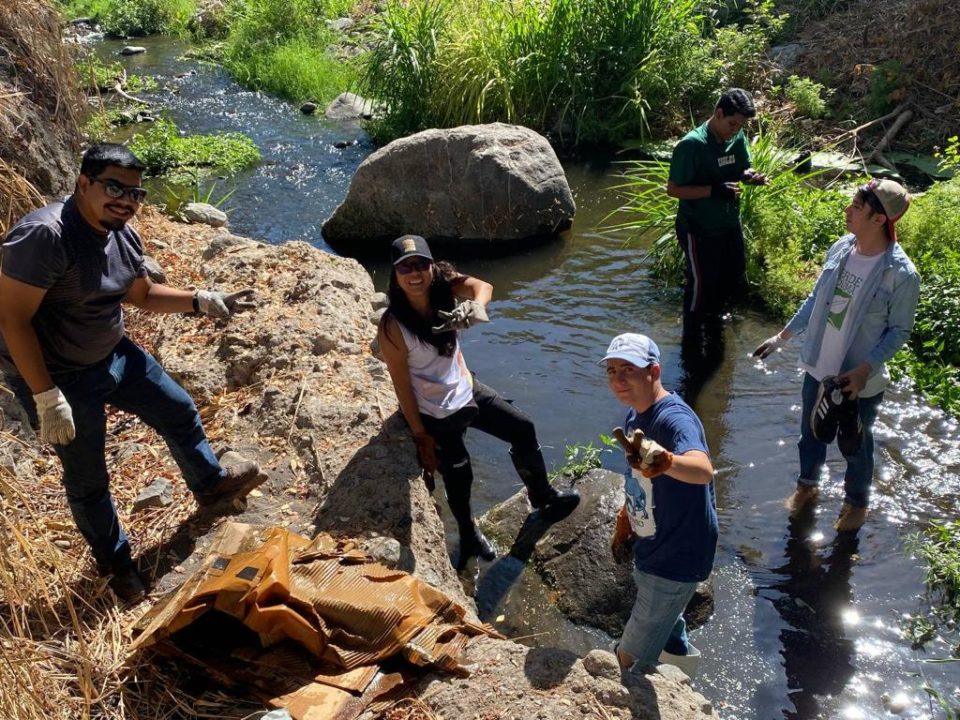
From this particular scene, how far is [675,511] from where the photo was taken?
3373mm

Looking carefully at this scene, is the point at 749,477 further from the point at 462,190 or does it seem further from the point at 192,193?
the point at 192,193

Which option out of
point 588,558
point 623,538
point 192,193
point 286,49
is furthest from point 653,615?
point 286,49

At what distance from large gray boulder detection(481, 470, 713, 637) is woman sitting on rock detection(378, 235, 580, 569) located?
1.28 feet

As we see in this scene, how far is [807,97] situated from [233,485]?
9.36m

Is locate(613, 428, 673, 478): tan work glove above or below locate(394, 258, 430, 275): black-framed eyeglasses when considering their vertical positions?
below

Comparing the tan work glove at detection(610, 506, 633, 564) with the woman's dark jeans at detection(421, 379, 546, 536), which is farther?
the woman's dark jeans at detection(421, 379, 546, 536)

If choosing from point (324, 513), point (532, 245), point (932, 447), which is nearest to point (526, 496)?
point (324, 513)

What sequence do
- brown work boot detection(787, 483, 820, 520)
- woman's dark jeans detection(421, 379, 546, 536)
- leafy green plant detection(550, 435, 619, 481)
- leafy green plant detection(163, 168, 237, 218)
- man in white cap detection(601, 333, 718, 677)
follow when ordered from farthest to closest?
leafy green plant detection(163, 168, 237, 218) → leafy green plant detection(550, 435, 619, 481) → brown work boot detection(787, 483, 820, 520) → woman's dark jeans detection(421, 379, 546, 536) → man in white cap detection(601, 333, 718, 677)

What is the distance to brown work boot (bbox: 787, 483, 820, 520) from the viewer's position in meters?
5.24

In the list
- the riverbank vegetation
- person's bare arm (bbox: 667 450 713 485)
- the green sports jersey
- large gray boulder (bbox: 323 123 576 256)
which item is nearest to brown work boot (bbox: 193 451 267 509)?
person's bare arm (bbox: 667 450 713 485)

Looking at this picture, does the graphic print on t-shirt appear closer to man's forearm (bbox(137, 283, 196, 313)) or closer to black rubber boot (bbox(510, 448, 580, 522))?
black rubber boot (bbox(510, 448, 580, 522))

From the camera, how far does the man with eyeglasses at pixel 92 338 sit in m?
3.41

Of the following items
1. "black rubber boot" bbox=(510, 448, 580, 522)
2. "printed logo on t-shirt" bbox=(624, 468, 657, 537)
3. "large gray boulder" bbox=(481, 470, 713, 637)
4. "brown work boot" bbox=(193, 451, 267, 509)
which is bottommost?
"large gray boulder" bbox=(481, 470, 713, 637)

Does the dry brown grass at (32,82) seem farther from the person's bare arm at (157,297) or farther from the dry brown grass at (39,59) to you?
the person's bare arm at (157,297)
